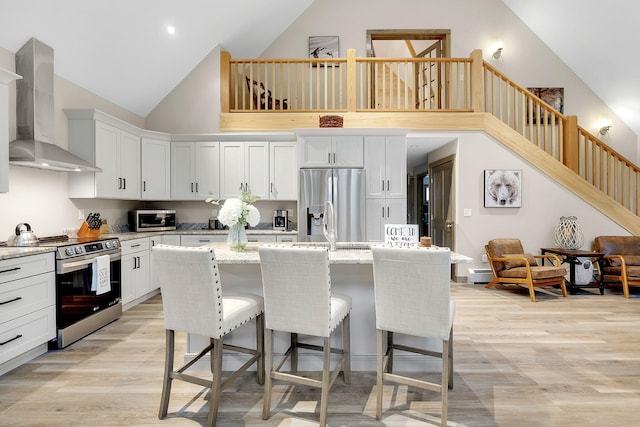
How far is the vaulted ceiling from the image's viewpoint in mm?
3592

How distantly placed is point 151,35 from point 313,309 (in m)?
4.36

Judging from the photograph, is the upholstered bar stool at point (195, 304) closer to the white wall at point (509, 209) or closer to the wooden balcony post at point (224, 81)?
the wooden balcony post at point (224, 81)

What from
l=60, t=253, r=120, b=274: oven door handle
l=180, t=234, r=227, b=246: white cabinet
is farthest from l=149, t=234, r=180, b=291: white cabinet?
l=60, t=253, r=120, b=274: oven door handle

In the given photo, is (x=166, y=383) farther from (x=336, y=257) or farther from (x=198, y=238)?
(x=198, y=238)

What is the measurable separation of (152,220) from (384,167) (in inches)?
138

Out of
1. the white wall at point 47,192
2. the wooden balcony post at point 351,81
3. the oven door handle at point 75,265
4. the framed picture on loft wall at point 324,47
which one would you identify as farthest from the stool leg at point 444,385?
the framed picture on loft wall at point 324,47

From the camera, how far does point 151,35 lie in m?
4.56

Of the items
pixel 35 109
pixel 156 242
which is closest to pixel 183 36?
pixel 35 109

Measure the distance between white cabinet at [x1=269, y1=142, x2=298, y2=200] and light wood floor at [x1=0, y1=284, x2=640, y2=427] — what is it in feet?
8.79

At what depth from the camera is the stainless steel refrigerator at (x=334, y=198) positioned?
5.14 m

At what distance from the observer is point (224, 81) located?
18.3ft

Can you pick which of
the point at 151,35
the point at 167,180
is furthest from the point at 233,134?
the point at 151,35

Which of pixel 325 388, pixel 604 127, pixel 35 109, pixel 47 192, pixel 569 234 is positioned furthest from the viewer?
pixel 604 127

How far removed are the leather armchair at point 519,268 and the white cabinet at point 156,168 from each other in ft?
16.3
